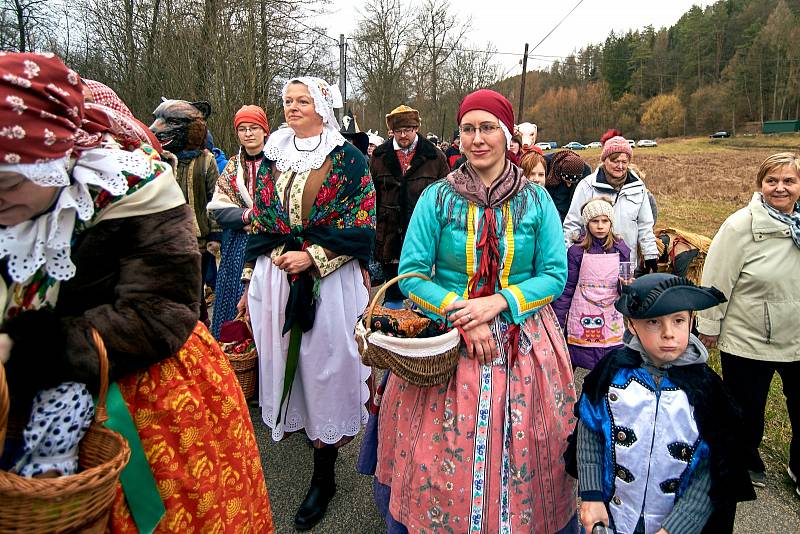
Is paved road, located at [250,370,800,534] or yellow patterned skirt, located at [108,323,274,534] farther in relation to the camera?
paved road, located at [250,370,800,534]

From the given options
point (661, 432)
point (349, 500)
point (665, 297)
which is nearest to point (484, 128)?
point (665, 297)

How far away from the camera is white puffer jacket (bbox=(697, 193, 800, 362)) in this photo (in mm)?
2648

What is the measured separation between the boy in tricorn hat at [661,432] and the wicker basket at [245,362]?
2.01 m

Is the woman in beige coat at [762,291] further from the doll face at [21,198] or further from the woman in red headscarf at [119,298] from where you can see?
the doll face at [21,198]

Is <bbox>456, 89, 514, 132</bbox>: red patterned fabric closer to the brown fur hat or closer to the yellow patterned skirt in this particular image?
the yellow patterned skirt

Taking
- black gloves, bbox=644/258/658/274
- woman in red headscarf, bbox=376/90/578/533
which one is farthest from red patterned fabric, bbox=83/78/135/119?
black gloves, bbox=644/258/658/274

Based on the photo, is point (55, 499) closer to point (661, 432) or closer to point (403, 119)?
point (661, 432)

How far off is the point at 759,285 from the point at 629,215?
1.69m

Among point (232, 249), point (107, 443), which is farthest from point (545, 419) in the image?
point (232, 249)

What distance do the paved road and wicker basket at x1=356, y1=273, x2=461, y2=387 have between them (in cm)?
114

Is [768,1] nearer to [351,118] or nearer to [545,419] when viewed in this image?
[351,118]

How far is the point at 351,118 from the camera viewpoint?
333 inches

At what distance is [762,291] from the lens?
107 inches

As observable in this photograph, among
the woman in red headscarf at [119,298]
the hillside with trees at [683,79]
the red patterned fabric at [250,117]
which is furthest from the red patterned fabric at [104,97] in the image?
the hillside with trees at [683,79]
